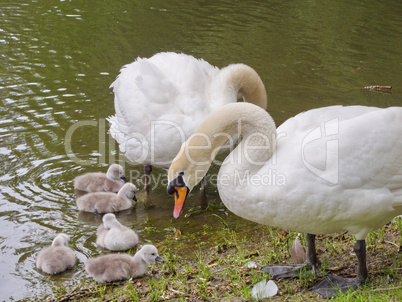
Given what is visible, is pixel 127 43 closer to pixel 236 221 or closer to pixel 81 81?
pixel 81 81

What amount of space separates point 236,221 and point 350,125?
2.53 meters

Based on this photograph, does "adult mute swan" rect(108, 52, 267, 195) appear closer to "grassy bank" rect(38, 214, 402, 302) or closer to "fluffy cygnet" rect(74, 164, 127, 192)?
"fluffy cygnet" rect(74, 164, 127, 192)

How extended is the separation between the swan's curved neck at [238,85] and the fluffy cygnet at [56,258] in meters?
2.16

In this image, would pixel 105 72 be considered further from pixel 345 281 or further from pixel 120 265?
pixel 345 281

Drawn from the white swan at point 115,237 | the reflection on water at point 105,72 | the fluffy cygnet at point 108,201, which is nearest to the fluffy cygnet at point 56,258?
the reflection on water at point 105,72

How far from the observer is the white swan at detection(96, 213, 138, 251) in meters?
5.88

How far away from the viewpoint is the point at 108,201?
6.86 m

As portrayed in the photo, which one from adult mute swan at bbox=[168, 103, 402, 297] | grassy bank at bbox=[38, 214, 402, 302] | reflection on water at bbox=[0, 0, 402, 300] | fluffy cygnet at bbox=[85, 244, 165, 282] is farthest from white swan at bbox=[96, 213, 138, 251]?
adult mute swan at bbox=[168, 103, 402, 297]

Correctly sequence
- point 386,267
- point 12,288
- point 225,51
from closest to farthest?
point 386,267
point 12,288
point 225,51

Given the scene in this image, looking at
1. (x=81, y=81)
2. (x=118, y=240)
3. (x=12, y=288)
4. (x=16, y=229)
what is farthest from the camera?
(x=81, y=81)

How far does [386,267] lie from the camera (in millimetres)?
4750

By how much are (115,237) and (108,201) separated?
1.05 metres

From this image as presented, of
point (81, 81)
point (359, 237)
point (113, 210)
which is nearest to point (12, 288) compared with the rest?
point (113, 210)

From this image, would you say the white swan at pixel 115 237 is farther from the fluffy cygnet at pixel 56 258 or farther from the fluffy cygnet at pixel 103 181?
the fluffy cygnet at pixel 103 181
